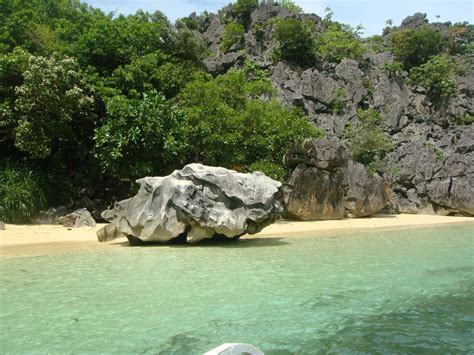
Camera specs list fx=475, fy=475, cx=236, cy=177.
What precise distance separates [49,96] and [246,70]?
17051 mm

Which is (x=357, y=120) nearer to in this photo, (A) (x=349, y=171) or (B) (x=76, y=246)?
(A) (x=349, y=171)

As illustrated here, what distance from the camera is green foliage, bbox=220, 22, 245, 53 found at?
116 ft

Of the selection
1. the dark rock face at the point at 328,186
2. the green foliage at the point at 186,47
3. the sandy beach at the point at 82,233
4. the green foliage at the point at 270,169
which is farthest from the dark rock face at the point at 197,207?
the green foliage at the point at 186,47

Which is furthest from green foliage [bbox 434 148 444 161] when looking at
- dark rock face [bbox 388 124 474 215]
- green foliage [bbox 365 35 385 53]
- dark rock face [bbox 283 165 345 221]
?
green foliage [bbox 365 35 385 53]

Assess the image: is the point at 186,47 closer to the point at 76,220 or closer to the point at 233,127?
the point at 233,127

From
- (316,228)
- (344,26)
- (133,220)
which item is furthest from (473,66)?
(133,220)

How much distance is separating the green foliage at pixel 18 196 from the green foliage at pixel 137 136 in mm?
2273

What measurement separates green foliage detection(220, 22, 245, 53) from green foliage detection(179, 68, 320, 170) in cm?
1705

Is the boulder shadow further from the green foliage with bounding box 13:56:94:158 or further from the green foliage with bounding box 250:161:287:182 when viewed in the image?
the green foliage with bounding box 13:56:94:158

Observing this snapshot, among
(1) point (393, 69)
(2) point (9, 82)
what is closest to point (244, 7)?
(1) point (393, 69)

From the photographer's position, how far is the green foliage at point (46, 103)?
49.4ft

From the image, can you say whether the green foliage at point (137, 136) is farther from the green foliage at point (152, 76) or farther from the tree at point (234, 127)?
the green foliage at point (152, 76)

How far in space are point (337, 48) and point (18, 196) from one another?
2481cm

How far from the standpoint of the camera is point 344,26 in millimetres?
40062
